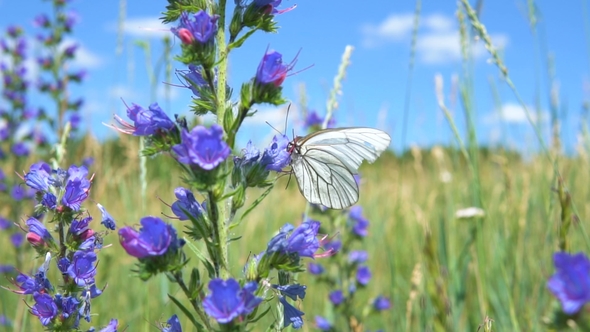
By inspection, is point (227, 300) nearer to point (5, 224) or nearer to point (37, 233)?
point (37, 233)

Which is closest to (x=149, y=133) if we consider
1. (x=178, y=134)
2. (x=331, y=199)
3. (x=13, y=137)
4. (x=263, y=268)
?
(x=178, y=134)

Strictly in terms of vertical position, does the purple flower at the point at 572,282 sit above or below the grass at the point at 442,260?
above

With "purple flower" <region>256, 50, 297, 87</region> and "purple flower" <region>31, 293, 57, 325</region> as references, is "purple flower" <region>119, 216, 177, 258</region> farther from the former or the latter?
"purple flower" <region>256, 50, 297, 87</region>

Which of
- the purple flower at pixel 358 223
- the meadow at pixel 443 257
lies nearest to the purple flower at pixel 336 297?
the meadow at pixel 443 257

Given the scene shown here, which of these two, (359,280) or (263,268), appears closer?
(263,268)

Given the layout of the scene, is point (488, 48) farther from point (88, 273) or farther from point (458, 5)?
point (88, 273)

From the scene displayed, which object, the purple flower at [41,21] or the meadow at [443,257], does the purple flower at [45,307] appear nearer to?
the meadow at [443,257]

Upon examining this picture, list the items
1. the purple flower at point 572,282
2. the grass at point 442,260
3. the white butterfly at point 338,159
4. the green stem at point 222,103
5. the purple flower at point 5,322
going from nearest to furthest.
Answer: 1. the purple flower at point 572,282
2. the green stem at point 222,103
3. the white butterfly at point 338,159
4. the grass at point 442,260
5. the purple flower at point 5,322
